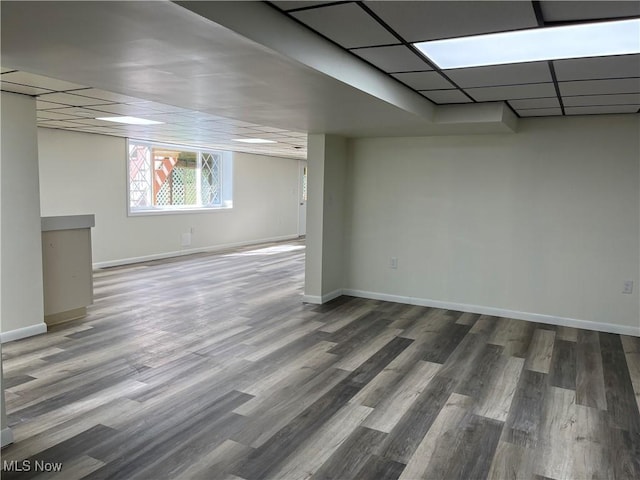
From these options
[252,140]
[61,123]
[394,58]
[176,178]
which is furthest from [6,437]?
[176,178]

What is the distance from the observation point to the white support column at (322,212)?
5387 millimetres

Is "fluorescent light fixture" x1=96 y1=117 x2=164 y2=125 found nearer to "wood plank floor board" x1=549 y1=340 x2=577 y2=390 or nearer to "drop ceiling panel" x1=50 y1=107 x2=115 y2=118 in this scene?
"drop ceiling panel" x1=50 y1=107 x2=115 y2=118

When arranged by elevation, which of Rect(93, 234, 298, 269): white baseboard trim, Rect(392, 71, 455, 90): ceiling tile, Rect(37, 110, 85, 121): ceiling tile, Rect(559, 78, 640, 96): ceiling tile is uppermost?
Rect(392, 71, 455, 90): ceiling tile

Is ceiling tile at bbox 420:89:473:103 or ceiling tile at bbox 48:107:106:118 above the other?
ceiling tile at bbox 420:89:473:103

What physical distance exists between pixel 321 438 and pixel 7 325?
300cm

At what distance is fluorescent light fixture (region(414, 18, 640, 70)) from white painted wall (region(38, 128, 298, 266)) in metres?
5.91

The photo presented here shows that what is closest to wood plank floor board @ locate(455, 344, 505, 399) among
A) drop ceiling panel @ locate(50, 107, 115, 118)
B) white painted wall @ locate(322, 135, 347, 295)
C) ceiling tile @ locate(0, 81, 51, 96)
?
white painted wall @ locate(322, 135, 347, 295)

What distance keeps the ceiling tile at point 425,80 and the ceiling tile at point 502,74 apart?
0.27 ft

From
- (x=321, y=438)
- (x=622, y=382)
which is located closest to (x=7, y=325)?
(x=321, y=438)

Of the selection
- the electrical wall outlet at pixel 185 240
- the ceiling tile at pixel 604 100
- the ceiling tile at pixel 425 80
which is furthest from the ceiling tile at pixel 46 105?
the ceiling tile at pixel 604 100

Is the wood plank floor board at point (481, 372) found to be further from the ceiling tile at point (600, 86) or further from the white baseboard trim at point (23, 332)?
the white baseboard trim at point (23, 332)

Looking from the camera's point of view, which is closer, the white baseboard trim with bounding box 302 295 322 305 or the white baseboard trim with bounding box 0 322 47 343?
the white baseboard trim with bounding box 0 322 47 343

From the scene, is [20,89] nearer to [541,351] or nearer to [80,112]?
[80,112]

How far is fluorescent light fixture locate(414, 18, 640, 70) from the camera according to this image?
2.22m
